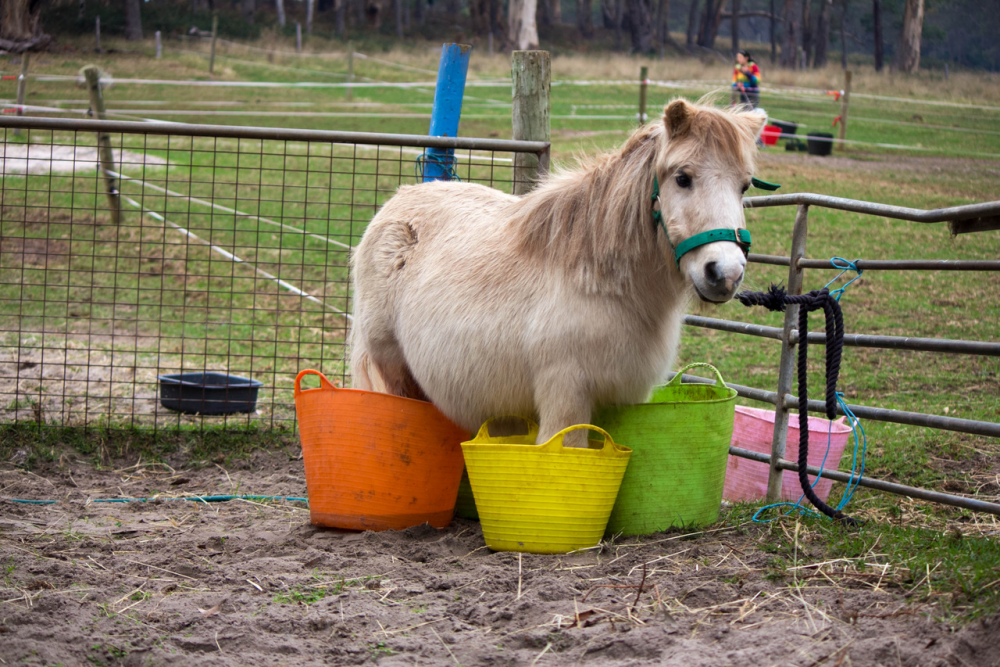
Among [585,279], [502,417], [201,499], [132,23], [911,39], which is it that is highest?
[911,39]

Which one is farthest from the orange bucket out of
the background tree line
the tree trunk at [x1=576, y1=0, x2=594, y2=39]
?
the tree trunk at [x1=576, y1=0, x2=594, y2=39]

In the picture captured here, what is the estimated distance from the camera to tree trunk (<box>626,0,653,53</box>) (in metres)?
43.1

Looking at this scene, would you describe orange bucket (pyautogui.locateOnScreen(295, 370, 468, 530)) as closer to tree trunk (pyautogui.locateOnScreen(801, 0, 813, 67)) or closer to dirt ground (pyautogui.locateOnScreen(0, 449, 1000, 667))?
dirt ground (pyautogui.locateOnScreen(0, 449, 1000, 667))

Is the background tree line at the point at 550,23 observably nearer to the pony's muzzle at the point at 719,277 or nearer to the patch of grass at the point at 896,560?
the pony's muzzle at the point at 719,277

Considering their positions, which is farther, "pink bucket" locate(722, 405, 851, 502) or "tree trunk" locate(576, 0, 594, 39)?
"tree trunk" locate(576, 0, 594, 39)

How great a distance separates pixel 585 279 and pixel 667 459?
0.83 m

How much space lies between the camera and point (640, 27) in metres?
43.4

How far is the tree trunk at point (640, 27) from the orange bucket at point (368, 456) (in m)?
42.8

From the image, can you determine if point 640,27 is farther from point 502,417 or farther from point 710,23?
point 502,417

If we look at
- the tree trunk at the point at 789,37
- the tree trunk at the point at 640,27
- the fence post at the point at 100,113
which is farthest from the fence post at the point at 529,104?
the tree trunk at the point at 640,27

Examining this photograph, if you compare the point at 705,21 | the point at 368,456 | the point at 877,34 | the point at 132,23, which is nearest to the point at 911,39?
the point at 877,34

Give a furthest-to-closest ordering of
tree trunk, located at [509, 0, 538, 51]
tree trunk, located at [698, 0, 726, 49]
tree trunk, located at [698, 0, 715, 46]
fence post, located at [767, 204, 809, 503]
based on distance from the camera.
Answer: tree trunk, located at [698, 0, 726, 49]
tree trunk, located at [698, 0, 715, 46]
tree trunk, located at [509, 0, 538, 51]
fence post, located at [767, 204, 809, 503]

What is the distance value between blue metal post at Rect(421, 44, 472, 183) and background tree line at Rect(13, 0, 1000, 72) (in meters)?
25.2

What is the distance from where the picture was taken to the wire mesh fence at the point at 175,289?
476 cm
